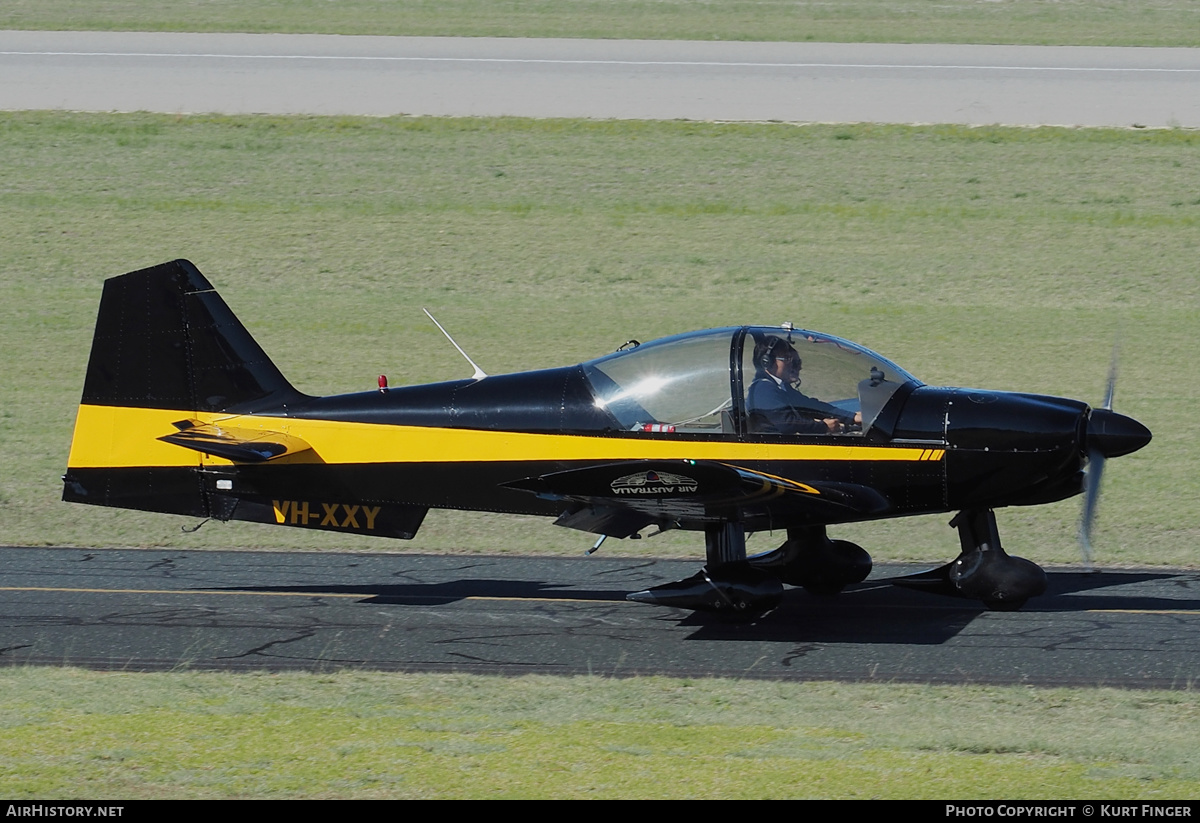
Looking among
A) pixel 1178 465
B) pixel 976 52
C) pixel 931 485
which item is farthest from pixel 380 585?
pixel 976 52

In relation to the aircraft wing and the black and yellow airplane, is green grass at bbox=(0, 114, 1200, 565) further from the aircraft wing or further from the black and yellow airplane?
the aircraft wing

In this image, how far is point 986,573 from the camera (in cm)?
Answer: 1081

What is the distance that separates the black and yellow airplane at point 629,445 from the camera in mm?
10328

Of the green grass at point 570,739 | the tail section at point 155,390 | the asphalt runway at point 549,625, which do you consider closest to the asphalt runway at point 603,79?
the asphalt runway at point 549,625

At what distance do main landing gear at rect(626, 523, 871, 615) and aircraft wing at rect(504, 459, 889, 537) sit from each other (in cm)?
23

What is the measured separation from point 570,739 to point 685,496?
2329mm

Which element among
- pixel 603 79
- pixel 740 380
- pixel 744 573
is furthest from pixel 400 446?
pixel 603 79

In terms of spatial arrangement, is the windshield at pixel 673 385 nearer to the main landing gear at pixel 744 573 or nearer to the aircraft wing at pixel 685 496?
the aircraft wing at pixel 685 496

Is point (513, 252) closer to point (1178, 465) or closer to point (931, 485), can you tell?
point (1178, 465)

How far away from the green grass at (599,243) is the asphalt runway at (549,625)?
142 inches

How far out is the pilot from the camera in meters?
10.5

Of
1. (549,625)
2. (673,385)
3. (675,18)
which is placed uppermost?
(675,18)

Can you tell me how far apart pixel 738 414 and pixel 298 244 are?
13.4 metres

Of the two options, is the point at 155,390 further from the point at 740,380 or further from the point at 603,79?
the point at 603,79
